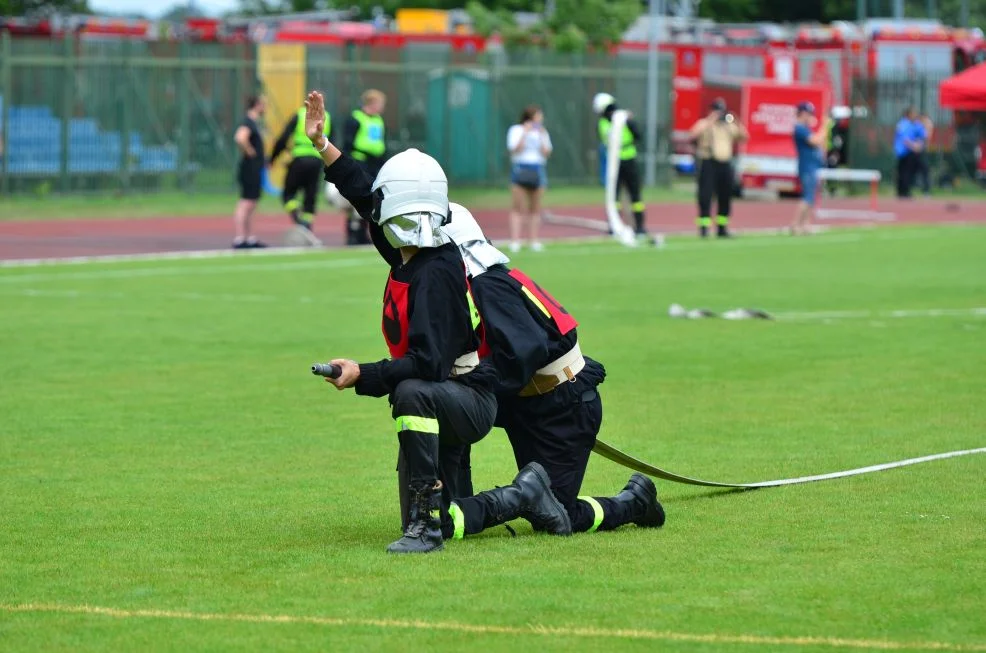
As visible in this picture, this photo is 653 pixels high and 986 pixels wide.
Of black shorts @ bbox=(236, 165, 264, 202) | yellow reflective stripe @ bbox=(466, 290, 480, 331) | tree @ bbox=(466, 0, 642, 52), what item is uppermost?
tree @ bbox=(466, 0, 642, 52)

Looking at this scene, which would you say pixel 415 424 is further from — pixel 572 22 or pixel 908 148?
pixel 572 22

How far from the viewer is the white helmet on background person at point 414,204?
7172 mm

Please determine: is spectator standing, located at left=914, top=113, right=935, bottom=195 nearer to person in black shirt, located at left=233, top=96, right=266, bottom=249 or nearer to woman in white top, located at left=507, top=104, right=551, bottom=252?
woman in white top, located at left=507, top=104, right=551, bottom=252

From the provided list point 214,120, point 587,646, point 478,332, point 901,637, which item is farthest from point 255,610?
point 214,120

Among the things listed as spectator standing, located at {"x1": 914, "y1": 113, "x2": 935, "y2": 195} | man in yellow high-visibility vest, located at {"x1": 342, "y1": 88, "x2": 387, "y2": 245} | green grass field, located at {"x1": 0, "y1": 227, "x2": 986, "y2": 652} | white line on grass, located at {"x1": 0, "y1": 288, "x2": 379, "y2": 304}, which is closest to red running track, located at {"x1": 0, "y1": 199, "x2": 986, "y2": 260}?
man in yellow high-visibility vest, located at {"x1": 342, "y1": 88, "x2": 387, "y2": 245}

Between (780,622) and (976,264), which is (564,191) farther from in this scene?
(780,622)

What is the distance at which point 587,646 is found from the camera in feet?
18.5

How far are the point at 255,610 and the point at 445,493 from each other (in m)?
1.48

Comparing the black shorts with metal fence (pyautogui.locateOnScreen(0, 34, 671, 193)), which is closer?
the black shorts

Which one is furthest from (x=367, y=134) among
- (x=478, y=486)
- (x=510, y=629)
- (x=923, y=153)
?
(x=923, y=153)

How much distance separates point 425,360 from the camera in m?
7.05

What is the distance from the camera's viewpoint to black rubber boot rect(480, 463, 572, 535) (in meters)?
7.40

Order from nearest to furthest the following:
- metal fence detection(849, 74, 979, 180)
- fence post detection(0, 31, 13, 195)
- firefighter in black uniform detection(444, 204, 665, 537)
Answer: firefighter in black uniform detection(444, 204, 665, 537)
fence post detection(0, 31, 13, 195)
metal fence detection(849, 74, 979, 180)

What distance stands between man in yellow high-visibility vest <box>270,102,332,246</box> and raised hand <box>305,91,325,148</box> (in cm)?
1737
